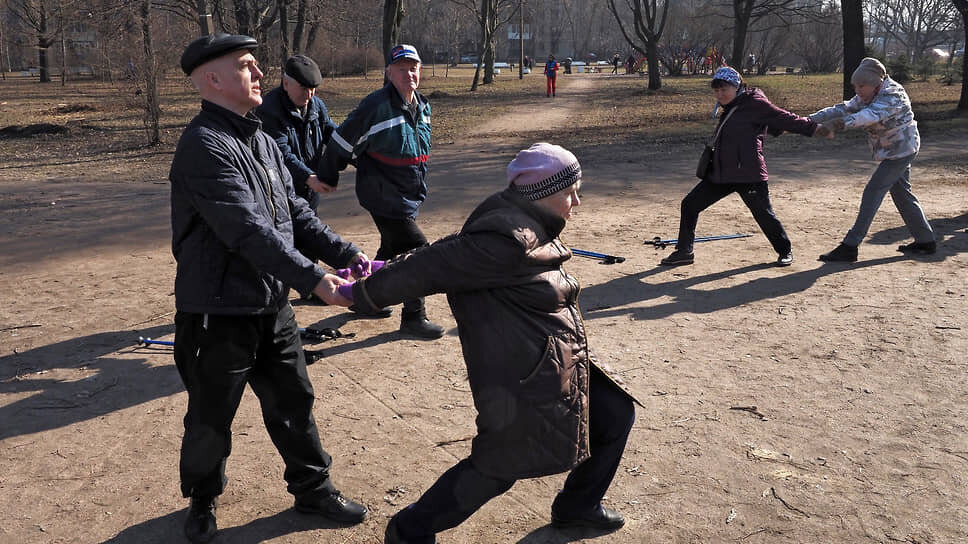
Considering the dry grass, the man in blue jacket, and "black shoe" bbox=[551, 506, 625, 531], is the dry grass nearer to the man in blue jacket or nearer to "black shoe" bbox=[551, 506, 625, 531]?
the man in blue jacket

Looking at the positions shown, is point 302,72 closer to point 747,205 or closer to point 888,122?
point 747,205

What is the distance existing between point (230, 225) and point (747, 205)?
18.7 ft

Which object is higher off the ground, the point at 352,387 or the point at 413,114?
the point at 413,114

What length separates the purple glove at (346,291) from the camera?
284cm

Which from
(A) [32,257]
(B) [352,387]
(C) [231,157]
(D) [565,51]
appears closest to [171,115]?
(A) [32,257]

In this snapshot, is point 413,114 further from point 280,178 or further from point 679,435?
point 679,435

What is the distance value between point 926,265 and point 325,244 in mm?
6162

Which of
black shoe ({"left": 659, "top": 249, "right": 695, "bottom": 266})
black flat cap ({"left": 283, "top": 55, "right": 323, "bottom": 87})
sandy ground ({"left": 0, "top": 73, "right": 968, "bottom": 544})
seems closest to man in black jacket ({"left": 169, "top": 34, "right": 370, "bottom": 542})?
sandy ground ({"left": 0, "top": 73, "right": 968, "bottom": 544})

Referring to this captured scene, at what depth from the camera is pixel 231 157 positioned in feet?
9.73

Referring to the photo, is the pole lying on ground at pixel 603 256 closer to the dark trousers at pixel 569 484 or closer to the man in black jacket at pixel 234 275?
the dark trousers at pixel 569 484

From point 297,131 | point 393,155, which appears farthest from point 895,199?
point 297,131

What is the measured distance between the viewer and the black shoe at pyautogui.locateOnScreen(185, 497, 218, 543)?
3.30 m

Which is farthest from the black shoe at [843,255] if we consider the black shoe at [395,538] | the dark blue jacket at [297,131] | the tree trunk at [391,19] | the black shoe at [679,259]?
the tree trunk at [391,19]

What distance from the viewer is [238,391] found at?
3.15 meters
